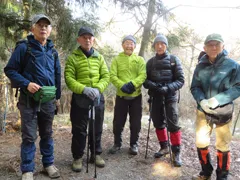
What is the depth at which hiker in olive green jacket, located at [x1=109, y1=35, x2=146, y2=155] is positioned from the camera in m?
4.27

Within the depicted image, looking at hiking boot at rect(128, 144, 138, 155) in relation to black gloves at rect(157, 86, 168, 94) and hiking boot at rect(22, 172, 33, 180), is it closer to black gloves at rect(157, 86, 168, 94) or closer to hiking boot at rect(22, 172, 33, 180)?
black gloves at rect(157, 86, 168, 94)

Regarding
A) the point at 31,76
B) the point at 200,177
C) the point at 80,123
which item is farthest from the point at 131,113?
the point at 31,76

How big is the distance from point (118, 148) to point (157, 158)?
834mm

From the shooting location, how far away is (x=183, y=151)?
4.93 metres

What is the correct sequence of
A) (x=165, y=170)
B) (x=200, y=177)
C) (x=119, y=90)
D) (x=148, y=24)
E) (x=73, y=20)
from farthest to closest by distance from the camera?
(x=148, y=24), (x=73, y=20), (x=119, y=90), (x=165, y=170), (x=200, y=177)

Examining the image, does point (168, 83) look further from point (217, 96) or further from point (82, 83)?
point (82, 83)

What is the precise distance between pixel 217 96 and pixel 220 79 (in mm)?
256

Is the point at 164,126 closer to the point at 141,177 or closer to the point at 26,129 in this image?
the point at 141,177

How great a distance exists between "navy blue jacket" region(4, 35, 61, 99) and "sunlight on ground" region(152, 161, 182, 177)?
2.32 metres

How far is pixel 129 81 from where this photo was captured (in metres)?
4.29

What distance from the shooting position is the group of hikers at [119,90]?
126 inches

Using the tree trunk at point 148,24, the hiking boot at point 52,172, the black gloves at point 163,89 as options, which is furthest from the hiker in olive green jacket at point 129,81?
the tree trunk at point 148,24

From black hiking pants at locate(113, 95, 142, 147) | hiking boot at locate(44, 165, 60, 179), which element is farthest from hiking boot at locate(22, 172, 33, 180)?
black hiking pants at locate(113, 95, 142, 147)

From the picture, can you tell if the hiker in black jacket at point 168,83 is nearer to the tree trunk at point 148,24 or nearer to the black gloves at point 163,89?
the black gloves at point 163,89
